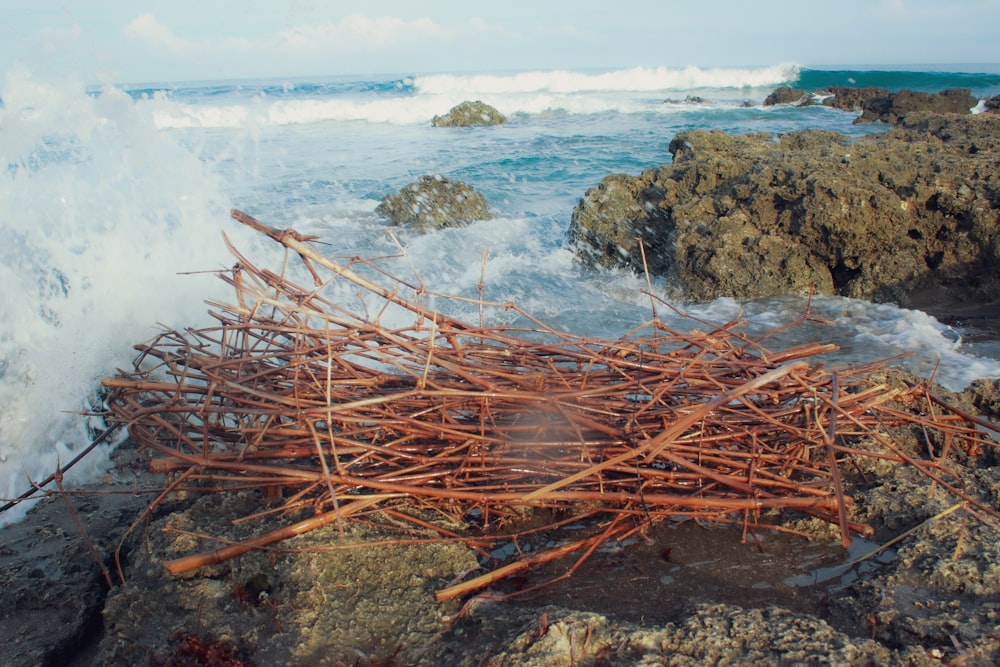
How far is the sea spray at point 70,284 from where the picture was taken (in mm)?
3207

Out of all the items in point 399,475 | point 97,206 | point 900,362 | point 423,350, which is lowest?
point 900,362

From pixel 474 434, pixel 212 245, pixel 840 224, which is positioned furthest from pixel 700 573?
pixel 212 245

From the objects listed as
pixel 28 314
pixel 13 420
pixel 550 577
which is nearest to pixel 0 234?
pixel 28 314

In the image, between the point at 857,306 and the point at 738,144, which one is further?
the point at 738,144

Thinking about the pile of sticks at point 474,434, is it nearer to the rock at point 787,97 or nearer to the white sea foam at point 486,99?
the white sea foam at point 486,99

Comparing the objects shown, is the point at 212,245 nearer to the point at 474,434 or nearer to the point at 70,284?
the point at 70,284

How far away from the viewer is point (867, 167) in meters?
6.24

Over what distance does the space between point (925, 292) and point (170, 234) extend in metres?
6.56

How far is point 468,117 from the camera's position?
2397 centimetres

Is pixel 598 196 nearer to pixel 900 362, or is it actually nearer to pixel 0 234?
pixel 900 362

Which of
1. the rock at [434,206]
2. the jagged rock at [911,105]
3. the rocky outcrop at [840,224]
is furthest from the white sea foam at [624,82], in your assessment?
the rocky outcrop at [840,224]

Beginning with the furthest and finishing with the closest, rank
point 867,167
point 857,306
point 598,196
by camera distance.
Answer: point 598,196, point 867,167, point 857,306

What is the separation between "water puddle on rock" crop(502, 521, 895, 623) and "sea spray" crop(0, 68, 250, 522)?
1.68m

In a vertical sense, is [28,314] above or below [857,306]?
above
